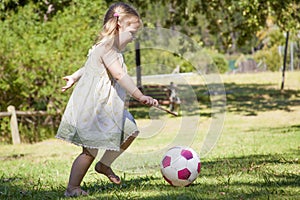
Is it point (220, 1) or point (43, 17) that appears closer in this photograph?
point (43, 17)

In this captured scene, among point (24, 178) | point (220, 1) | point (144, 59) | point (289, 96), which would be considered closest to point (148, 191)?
point (24, 178)

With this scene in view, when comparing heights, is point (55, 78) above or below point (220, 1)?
below

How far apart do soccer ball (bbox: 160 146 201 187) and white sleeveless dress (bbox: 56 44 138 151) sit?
508mm

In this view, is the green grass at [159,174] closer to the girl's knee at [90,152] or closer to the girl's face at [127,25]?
the girl's knee at [90,152]

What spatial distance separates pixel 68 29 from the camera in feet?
49.0

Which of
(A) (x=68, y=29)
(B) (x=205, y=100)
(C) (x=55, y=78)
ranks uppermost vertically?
(A) (x=68, y=29)

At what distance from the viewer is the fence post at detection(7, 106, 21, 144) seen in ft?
43.2

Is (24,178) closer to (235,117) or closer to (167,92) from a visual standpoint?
(235,117)

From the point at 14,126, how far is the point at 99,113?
8.88m

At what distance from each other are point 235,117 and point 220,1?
487 cm

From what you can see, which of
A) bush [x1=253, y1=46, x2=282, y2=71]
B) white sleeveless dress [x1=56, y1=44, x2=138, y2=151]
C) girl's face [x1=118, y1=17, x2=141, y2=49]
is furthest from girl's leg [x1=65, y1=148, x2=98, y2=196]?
bush [x1=253, y1=46, x2=282, y2=71]

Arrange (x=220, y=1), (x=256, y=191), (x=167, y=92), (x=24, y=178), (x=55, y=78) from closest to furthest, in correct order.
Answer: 1. (x=256, y=191)
2. (x=24, y=178)
3. (x=55, y=78)
4. (x=220, y=1)
5. (x=167, y=92)

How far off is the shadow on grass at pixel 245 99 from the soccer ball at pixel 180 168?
13.6 m

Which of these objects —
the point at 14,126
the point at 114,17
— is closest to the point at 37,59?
the point at 14,126
